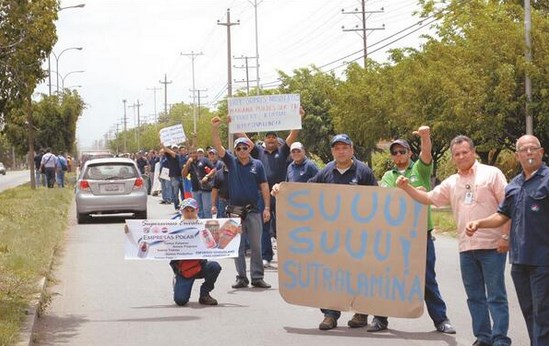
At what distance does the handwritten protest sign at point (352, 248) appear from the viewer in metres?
8.95

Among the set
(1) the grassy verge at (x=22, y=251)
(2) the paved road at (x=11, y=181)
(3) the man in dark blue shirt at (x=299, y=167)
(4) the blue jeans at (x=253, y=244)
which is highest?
(3) the man in dark blue shirt at (x=299, y=167)

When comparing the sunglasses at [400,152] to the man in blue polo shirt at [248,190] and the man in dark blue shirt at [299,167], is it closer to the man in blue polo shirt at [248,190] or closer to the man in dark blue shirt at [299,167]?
the man in blue polo shirt at [248,190]

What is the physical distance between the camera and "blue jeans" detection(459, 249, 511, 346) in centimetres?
771

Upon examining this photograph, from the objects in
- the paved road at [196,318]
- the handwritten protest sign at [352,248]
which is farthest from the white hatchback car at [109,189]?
the handwritten protest sign at [352,248]

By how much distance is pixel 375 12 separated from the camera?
5903cm

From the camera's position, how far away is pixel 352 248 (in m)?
9.21

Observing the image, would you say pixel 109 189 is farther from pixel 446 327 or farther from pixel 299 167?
pixel 446 327

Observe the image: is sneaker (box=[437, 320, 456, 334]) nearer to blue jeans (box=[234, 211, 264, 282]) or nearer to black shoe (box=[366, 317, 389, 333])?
black shoe (box=[366, 317, 389, 333])

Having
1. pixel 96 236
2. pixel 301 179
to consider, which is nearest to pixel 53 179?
pixel 96 236

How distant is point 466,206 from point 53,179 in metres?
36.3

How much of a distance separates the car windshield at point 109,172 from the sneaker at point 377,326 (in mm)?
15249

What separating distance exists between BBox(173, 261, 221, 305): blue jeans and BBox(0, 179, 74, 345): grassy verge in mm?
1570

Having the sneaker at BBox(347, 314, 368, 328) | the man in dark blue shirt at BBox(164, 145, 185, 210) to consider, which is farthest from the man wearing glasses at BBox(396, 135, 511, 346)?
the man in dark blue shirt at BBox(164, 145, 185, 210)

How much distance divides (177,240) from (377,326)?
2809 millimetres
